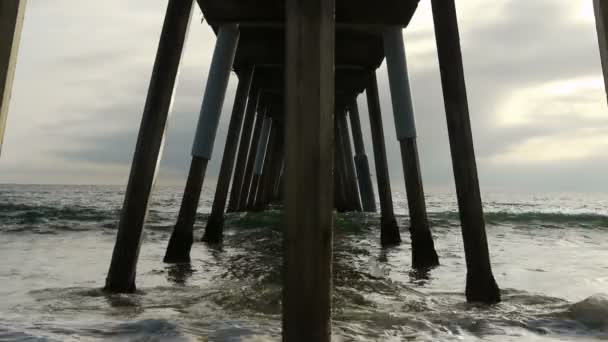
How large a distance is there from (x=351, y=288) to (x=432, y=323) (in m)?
1.29

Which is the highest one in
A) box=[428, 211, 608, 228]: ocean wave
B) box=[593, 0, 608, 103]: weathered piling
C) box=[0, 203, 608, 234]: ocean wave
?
box=[593, 0, 608, 103]: weathered piling

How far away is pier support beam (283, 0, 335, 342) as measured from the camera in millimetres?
2059

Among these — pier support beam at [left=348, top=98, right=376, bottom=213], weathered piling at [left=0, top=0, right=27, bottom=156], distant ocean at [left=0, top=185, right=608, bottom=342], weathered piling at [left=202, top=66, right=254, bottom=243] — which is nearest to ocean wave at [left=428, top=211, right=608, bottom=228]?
pier support beam at [left=348, top=98, right=376, bottom=213]

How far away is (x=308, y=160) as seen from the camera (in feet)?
6.76

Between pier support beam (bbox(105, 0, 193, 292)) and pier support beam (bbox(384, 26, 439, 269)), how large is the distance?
10.8 ft

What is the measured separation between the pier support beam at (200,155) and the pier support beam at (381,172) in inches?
140

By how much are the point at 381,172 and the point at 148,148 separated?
20.6 ft

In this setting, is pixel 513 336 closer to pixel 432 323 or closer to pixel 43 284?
pixel 432 323

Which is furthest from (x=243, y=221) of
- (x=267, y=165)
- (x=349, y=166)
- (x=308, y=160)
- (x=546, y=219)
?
(x=308, y=160)

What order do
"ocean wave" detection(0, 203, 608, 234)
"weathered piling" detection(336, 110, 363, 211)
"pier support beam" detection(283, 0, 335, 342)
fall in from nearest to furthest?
"pier support beam" detection(283, 0, 335, 342)
"ocean wave" detection(0, 203, 608, 234)
"weathered piling" detection(336, 110, 363, 211)

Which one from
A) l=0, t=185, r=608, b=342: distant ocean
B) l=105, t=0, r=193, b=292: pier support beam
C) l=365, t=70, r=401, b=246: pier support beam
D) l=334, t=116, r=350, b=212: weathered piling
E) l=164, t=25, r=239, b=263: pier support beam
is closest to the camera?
l=0, t=185, r=608, b=342: distant ocean

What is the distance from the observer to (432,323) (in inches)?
125

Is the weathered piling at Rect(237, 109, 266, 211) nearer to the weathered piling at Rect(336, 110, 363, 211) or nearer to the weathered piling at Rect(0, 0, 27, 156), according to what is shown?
the weathered piling at Rect(336, 110, 363, 211)

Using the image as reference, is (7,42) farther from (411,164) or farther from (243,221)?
(243,221)
